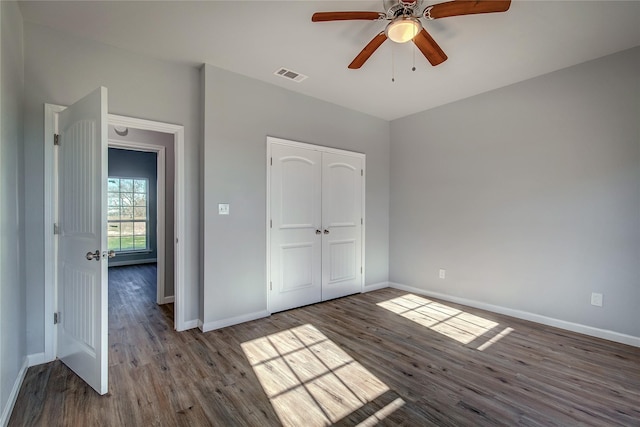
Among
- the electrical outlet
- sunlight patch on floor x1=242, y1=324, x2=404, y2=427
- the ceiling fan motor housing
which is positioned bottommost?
sunlight patch on floor x1=242, y1=324, x2=404, y2=427

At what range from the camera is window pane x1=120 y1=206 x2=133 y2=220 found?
6.96m

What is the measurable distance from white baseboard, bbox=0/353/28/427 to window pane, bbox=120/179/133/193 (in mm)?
5488

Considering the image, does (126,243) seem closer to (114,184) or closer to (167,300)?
(114,184)

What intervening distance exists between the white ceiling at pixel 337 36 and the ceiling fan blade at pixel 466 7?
389mm

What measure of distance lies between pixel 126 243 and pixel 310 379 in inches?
260

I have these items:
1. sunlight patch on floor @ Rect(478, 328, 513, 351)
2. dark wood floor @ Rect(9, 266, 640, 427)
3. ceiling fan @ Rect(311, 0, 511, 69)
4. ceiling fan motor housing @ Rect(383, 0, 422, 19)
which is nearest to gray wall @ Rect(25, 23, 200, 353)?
dark wood floor @ Rect(9, 266, 640, 427)

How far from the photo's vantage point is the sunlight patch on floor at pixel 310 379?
186 cm

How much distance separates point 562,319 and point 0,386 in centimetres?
→ 471

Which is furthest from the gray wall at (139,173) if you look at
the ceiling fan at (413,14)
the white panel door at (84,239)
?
the ceiling fan at (413,14)

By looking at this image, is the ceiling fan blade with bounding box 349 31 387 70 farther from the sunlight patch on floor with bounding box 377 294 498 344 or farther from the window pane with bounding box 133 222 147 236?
the window pane with bounding box 133 222 147 236

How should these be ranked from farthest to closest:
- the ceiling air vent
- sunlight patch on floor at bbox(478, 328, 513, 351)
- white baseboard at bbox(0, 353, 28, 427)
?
1. the ceiling air vent
2. sunlight patch on floor at bbox(478, 328, 513, 351)
3. white baseboard at bbox(0, 353, 28, 427)

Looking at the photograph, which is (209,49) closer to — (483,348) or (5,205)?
(5,205)

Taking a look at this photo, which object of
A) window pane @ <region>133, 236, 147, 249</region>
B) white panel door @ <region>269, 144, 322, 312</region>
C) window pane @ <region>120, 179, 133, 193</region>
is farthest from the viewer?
window pane @ <region>133, 236, 147, 249</region>

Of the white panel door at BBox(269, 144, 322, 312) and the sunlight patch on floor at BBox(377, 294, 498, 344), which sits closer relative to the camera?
the sunlight patch on floor at BBox(377, 294, 498, 344)
